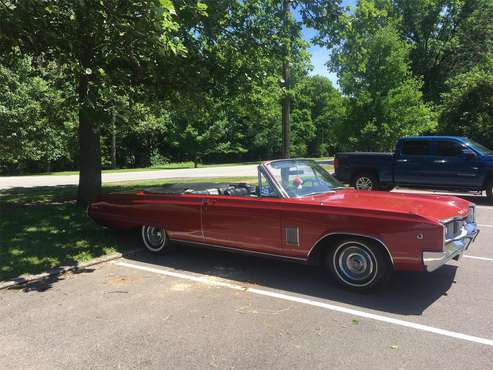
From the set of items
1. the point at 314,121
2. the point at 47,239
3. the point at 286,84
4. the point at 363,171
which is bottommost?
the point at 47,239

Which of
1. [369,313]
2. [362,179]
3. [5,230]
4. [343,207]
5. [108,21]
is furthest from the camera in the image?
[362,179]

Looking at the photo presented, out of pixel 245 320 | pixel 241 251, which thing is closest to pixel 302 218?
pixel 241 251

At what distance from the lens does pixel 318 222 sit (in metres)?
4.75

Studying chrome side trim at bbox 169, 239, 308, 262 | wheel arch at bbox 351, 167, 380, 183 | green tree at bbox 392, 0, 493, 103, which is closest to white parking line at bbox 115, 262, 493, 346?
chrome side trim at bbox 169, 239, 308, 262

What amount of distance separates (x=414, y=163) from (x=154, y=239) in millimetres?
8564

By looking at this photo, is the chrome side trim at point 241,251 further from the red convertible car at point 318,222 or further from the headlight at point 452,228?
the headlight at point 452,228

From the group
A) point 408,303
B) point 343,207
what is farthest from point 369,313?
point 343,207

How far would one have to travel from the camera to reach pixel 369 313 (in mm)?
4191

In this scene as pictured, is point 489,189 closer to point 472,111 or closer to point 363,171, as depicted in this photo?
point 363,171

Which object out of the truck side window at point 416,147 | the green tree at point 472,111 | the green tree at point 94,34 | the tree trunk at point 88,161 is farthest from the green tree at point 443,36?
the green tree at point 94,34

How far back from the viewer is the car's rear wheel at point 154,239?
6.43 meters

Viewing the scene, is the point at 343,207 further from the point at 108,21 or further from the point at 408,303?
the point at 108,21

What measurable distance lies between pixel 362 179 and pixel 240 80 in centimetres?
528

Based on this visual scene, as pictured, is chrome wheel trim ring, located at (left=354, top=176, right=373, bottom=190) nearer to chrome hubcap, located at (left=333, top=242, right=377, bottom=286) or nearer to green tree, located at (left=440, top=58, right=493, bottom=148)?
chrome hubcap, located at (left=333, top=242, right=377, bottom=286)
